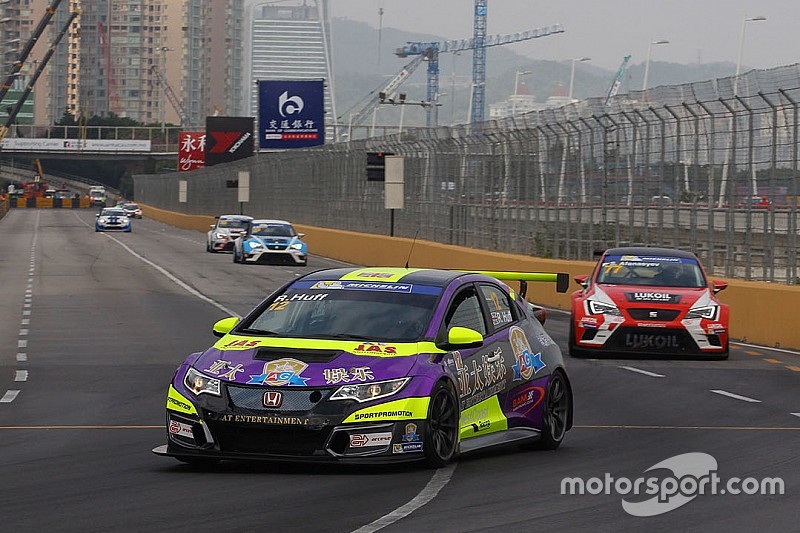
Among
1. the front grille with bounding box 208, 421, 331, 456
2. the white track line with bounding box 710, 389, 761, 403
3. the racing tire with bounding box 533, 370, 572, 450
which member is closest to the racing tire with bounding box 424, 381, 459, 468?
the front grille with bounding box 208, 421, 331, 456

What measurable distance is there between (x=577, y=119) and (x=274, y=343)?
22.2 meters

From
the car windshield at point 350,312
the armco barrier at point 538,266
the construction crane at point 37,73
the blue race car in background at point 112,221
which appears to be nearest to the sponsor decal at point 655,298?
the armco barrier at point 538,266

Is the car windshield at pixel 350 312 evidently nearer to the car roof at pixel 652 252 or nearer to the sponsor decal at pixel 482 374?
the sponsor decal at pixel 482 374

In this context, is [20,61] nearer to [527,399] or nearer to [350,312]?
[527,399]

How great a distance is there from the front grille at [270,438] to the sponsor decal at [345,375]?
30 cm

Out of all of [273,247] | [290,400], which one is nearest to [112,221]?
[273,247]

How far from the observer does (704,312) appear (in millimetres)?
18703

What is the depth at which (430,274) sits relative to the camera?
10.8 m

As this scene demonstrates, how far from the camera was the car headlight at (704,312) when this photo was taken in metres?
18.7

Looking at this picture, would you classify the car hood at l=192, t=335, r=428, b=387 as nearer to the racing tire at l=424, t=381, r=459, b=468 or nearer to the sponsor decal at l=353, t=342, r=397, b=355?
the sponsor decal at l=353, t=342, r=397, b=355

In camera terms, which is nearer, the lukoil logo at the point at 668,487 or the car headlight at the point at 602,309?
the lukoil logo at the point at 668,487

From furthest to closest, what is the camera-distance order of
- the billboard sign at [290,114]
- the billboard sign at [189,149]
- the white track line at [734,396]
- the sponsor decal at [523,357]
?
the billboard sign at [189,149]
the billboard sign at [290,114]
the white track line at [734,396]
the sponsor decal at [523,357]

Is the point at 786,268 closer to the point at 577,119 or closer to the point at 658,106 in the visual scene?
the point at 658,106

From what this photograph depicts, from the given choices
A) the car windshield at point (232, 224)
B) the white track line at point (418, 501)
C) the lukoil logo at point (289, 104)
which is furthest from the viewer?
the lukoil logo at point (289, 104)
